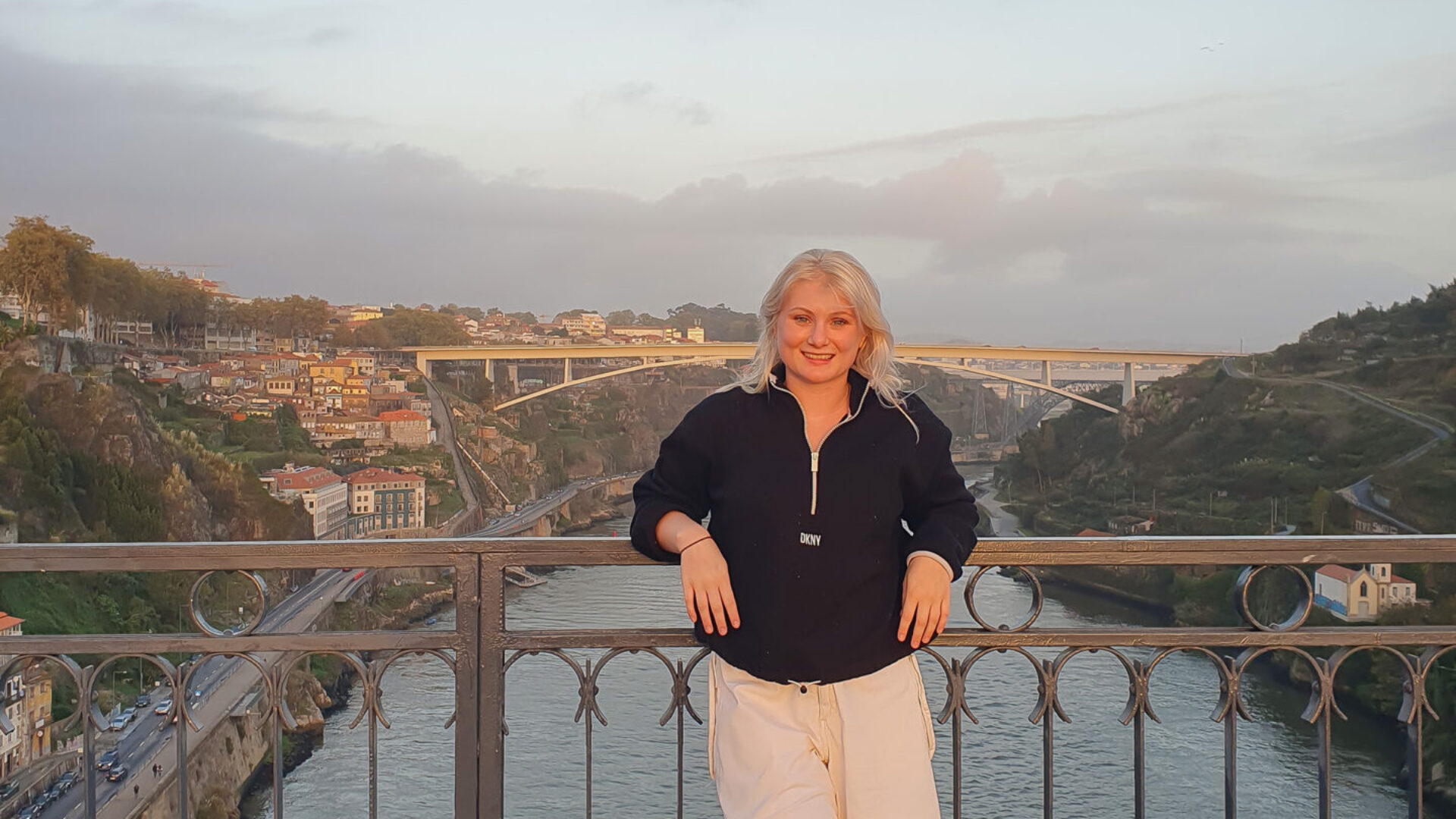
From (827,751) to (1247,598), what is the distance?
849mm

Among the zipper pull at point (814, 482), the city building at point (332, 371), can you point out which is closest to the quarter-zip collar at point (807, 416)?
the zipper pull at point (814, 482)

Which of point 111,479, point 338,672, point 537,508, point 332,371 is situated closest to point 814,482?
point 338,672

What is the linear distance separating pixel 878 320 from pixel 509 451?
37468 mm

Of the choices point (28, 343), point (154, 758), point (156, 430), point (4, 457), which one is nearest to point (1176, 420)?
point (154, 758)

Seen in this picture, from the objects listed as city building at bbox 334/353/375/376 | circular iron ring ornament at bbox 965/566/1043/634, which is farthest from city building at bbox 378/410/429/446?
circular iron ring ornament at bbox 965/566/1043/634

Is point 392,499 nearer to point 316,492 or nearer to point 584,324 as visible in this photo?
point 316,492

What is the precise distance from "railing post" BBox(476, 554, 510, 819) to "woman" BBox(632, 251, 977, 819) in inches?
16.6

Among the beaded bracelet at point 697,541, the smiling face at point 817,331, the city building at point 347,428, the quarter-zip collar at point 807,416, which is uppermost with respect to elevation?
the smiling face at point 817,331

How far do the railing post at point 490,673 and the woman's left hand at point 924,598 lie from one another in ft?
2.64

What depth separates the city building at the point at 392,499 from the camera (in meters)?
31.5

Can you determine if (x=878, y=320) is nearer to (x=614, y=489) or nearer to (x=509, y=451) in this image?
(x=614, y=489)

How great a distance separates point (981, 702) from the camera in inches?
514

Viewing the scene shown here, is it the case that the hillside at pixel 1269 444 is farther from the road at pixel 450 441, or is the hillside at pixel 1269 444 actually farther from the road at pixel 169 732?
the road at pixel 169 732

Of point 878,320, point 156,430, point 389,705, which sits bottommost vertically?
point 389,705
